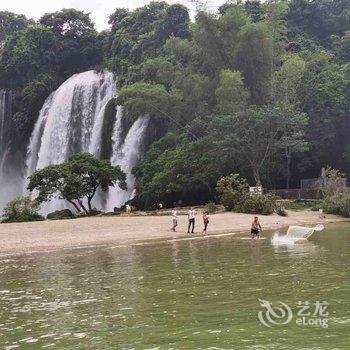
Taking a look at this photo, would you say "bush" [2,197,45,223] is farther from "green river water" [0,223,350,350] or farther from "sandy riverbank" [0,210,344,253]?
"green river water" [0,223,350,350]

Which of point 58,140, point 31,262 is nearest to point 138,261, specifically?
point 31,262

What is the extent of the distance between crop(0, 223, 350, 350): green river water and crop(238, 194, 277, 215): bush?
18.1m

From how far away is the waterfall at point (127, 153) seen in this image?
47.5 meters

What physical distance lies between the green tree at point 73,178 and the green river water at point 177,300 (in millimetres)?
23142

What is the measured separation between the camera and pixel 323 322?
23.7 ft

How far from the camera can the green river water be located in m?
6.77

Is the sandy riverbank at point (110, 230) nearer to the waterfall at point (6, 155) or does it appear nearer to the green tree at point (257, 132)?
the green tree at point (257, 132)

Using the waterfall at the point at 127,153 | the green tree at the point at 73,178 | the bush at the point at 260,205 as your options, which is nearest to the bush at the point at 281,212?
the bush at the point at 260,205

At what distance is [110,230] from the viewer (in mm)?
27438

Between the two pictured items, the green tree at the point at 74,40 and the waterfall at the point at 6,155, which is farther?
the green tree at the point at 74,40

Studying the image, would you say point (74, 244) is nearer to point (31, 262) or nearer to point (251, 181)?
point (31, 262)

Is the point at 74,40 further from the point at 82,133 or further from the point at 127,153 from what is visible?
the point at 127,153

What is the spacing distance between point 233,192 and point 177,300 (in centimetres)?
2757

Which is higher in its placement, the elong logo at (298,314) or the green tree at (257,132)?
the green tree at (257,132)
